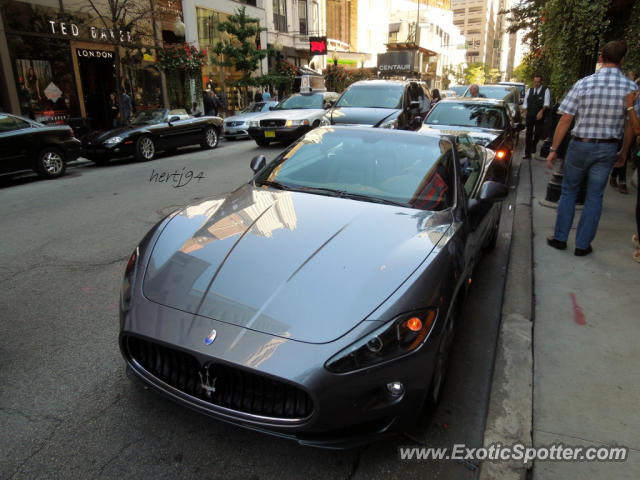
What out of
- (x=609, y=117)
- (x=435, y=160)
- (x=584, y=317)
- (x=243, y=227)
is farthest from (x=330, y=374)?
(x=609, y=117)

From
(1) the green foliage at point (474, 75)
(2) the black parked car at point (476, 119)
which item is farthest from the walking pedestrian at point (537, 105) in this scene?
(1) the green foliage at point (474, 75)

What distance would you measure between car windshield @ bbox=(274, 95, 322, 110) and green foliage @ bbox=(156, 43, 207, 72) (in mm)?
6543

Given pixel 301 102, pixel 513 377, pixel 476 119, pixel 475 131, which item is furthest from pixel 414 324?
pixel 301 102

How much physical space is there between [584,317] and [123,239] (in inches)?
197

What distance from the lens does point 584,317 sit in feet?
12.4

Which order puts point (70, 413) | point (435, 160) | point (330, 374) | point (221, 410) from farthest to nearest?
point (435, 160), point (70, 413), point (221, 410), point (330, 374)

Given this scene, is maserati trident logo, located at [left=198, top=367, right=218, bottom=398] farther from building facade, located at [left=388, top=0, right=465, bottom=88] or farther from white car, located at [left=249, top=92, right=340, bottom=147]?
building facade, located at [left=388, top=0, right=465, bottom=88]

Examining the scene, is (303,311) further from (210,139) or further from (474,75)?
(474,75)

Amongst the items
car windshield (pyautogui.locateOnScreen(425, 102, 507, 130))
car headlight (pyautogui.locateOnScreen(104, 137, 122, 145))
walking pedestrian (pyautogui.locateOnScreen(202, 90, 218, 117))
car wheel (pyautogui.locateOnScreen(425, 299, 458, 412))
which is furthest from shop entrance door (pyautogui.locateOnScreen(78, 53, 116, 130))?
car wheel (pyautogui.locateOnScreen(425, 299, 458, 412))

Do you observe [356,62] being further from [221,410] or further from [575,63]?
[221,410]

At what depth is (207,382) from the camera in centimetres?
214

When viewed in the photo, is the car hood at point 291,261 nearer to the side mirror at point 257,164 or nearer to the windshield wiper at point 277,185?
the windshield wiper at point 277,185

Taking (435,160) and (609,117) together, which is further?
(609,117)

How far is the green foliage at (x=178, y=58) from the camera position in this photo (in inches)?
770
